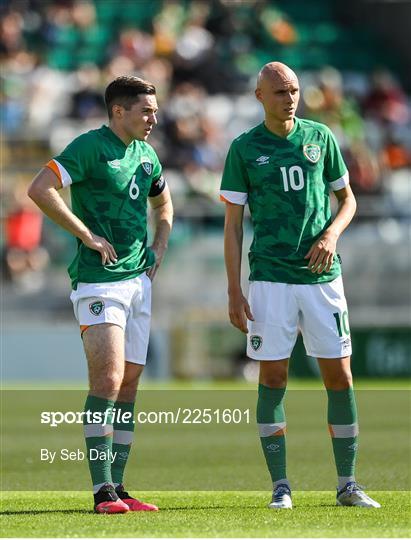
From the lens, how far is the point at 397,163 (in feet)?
78.7

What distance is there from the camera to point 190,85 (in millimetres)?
24594

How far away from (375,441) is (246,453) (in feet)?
4.19

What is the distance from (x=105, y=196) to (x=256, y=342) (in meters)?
1.16

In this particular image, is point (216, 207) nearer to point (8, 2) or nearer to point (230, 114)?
point (230, 114)

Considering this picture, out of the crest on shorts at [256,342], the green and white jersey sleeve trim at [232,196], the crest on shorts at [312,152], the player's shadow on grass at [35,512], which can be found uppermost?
the crest on shorts at [312,152]

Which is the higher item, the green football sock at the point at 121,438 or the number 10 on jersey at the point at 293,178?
the number 10 on jersey at the point at 293,178

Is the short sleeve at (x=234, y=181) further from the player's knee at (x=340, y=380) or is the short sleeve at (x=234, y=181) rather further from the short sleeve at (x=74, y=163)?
the player's knee at (x=340, y=380)

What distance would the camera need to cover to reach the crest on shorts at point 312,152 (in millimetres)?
7496

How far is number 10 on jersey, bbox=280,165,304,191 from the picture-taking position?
295 inches

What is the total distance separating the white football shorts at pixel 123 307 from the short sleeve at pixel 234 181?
2.16ft

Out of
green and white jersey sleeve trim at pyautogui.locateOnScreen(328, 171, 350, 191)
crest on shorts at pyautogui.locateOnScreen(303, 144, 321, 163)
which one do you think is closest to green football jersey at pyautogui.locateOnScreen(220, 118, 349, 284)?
crest on shorts at pyautogui.locateOnScreen(303, 144, 321, 163)

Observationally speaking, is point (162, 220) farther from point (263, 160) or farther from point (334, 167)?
point (334, 167)

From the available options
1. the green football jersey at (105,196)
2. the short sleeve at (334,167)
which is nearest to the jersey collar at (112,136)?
the green football jersey at (105,196)

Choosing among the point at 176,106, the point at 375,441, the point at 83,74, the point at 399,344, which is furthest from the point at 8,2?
the point at 375,441
